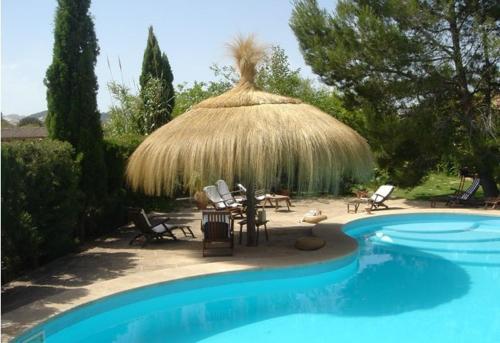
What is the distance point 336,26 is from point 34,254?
12776 millimetres

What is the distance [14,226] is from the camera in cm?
686

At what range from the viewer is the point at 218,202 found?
1288 centimetres

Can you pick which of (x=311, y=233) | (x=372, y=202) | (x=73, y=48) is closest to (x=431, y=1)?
(x=372, y=202)

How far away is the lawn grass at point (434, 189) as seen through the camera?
18081 millimetres

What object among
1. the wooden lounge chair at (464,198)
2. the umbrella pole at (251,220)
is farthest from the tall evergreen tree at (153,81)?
the wooden lounge chair at (464,198)

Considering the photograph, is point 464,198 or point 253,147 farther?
point 464,198

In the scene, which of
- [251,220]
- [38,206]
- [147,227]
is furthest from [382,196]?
[38,206]

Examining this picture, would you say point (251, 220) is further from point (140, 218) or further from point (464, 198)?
point (464, 198)

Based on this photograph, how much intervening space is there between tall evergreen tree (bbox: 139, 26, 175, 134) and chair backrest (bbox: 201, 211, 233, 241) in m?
11.0

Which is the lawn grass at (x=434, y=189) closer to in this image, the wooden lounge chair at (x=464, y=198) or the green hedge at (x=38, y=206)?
the wooden lounge chair at (x=464, y=198)

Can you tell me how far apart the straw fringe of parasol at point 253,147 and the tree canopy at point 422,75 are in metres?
6.92

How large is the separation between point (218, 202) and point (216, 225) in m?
4.20

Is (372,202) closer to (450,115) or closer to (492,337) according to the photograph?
(450,115)

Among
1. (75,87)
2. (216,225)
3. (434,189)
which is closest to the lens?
(216,225)
